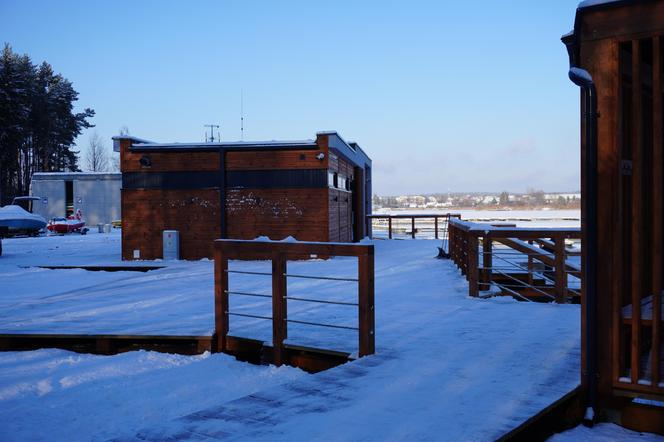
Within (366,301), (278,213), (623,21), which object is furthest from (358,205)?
(623,21)

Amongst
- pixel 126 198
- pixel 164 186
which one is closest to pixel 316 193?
pixel 164 186

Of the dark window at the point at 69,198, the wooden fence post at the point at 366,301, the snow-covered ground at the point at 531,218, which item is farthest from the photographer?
the dark window at the point at 69,198

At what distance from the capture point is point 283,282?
5945 millimetres

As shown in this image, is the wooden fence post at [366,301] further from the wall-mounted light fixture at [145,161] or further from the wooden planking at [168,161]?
the wall-mounted light fixture at [145,161]

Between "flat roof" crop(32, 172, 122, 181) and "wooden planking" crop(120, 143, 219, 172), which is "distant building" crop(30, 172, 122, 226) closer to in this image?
"flat roof" crop(32, 172, 122, 181)

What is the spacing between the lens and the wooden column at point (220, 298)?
6.45 m

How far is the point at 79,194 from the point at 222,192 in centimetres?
2681

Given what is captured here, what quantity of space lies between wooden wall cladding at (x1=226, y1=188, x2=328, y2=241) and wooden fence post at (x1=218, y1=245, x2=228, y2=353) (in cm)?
1062

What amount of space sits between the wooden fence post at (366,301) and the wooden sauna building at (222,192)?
11951 mm

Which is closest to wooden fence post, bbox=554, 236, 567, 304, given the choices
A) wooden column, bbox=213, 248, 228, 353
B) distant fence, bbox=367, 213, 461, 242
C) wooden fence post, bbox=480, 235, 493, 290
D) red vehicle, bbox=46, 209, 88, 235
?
wooden fence post, bbox=480, 235, 493, 290

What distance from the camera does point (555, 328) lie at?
6477 millimetres

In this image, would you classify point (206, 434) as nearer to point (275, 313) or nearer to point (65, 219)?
point (275, 313)

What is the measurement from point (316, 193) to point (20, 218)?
12.7 m

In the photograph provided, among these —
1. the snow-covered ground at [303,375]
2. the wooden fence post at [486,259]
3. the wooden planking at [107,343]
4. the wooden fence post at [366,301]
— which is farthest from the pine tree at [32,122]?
the wooden fence post at [366,301]
